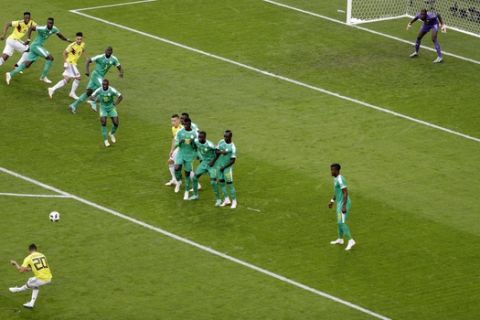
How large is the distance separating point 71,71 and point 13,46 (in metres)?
3.14

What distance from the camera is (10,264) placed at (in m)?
36.1

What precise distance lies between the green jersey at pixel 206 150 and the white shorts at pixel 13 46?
11.4 metres

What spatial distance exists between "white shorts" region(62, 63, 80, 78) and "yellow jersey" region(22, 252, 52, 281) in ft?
45.2

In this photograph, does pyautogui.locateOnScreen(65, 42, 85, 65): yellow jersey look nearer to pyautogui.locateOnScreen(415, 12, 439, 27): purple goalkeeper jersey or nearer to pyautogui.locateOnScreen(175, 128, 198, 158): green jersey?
pyautogui.locateOnScreen(175, 128, 198, 158): green jersey

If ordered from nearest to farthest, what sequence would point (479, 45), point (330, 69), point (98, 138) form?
point (98, 138), point (330, 69), point (479, 45)

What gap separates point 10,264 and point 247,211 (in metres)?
7.01

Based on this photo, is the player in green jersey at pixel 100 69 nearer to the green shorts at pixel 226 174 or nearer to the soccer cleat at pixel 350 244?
the green shorts at pixel 226 174

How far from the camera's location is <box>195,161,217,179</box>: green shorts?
3962cm

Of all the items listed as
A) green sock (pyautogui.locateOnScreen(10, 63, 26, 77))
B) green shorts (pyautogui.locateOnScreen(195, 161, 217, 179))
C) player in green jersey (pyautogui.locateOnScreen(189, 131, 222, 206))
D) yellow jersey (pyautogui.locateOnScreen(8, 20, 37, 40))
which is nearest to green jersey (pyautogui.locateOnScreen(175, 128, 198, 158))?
player in green jersey (pyautogui.locateOnScreen(189, 131, 222, 206))

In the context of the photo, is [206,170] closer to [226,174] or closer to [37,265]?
[226,174]

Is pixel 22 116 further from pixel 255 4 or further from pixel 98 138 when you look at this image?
pixel 255 4

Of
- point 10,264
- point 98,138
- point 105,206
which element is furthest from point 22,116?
point 10,264

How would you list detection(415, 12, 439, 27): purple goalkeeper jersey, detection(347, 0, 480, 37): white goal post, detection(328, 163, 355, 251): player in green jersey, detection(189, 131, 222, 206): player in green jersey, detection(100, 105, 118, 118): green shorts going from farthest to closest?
detection(347, 0, 480, 37): white goal post
detection(415, 12, 439, 27): purple goalkeeper jersey
detection(100, 105, 118, 118): green shorts
detection(189, 131, 222, 206): player in green jersey
detection(328, 163, 355, 251): player in green jersey

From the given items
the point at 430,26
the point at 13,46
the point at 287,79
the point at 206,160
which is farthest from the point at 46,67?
the point at 430,26
